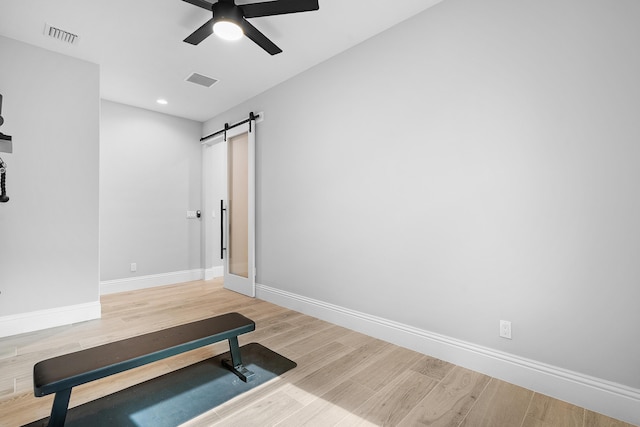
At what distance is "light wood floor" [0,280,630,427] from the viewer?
170 cm

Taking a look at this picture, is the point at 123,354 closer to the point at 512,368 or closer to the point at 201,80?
the point at 512,368

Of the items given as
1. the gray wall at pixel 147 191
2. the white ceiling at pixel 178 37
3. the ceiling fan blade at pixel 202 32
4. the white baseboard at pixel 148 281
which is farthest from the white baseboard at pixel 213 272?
the ceiling fan blade at pixel 202 32

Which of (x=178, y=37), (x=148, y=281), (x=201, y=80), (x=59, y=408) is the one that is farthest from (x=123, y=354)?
(x=148, y=281)

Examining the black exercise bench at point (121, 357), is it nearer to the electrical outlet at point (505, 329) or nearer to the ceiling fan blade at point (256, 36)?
the electrical outlet at point (505, 329)

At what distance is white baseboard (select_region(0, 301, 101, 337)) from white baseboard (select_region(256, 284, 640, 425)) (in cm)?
266

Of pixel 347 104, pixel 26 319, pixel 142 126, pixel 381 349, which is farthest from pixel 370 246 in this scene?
pixel 142 126

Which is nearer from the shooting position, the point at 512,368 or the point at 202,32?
the point at 512,368

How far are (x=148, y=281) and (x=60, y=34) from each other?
3.41 metres

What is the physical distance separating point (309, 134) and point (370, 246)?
150cm

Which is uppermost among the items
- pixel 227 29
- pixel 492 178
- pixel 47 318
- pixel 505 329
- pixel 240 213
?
pixel 227 29

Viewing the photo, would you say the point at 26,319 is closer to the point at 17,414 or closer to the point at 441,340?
the point at 17,414

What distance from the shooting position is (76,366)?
153 centimetres

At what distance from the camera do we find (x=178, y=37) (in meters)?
2.93

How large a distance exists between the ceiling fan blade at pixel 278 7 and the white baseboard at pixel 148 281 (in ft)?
13.8
